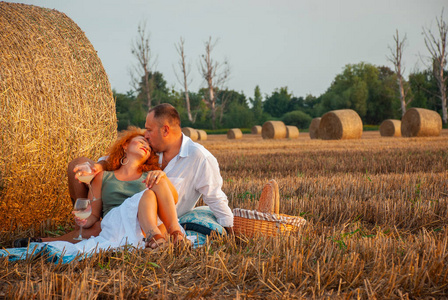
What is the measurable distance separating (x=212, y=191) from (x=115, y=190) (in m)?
0.85

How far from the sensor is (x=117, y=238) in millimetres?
3514

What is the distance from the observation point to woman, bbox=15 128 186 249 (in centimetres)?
346

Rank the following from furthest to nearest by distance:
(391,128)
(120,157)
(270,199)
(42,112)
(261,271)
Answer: (391,128)
(42,112)
(120,157)
(270,199)
(261,271)

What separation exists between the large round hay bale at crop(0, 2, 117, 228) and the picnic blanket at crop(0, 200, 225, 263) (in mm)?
1171

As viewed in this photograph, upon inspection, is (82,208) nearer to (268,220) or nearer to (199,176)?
(199,176)

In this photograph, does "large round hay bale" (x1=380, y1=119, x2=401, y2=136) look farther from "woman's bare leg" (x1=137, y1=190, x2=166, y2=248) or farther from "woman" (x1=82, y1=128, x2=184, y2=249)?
"woman's bare leg" (x1=137, y1=190, x2=166, y2=248)

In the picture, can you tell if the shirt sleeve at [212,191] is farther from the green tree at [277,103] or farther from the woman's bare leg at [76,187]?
the green tree at [277,103]

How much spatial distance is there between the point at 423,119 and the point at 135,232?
20.7m

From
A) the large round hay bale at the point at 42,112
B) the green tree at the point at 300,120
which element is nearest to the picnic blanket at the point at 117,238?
the large round hay bale at the point at 42,112

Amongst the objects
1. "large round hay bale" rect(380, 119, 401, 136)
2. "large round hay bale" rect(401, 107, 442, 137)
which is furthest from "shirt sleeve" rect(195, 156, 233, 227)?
"large round hay bale" rect(380, 119, 401, 136)

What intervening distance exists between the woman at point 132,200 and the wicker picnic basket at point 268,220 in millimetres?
626

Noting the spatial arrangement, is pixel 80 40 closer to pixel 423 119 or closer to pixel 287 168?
pixel 287 168

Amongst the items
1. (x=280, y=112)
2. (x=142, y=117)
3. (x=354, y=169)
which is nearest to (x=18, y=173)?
(x=354, y=169)

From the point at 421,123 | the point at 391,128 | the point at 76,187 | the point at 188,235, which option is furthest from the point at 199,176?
the point at 391,128
